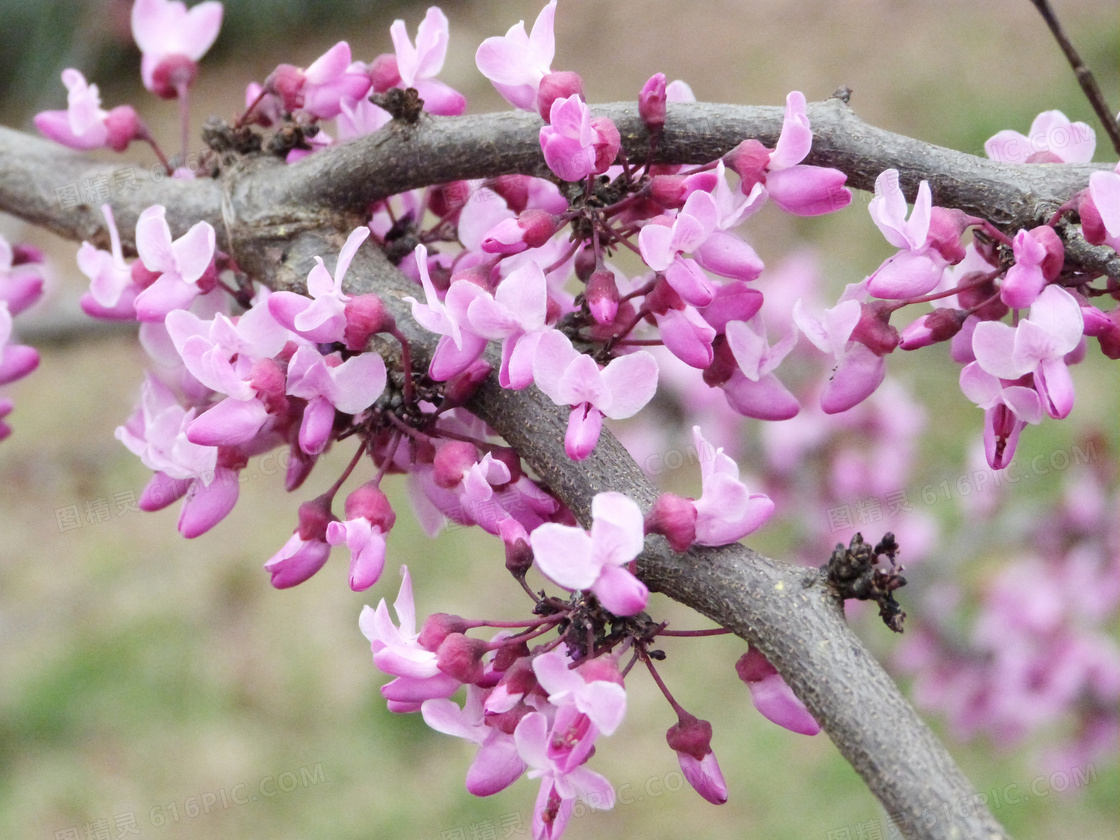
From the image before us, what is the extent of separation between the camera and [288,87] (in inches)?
39.5

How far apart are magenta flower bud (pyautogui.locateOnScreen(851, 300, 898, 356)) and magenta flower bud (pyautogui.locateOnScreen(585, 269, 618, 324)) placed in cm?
19

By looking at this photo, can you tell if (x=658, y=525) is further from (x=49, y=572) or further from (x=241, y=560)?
(x=49, y=572)

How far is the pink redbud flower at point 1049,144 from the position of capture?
0.88 meters

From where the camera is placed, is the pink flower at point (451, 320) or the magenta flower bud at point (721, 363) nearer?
the pink flower at point (451, 320)

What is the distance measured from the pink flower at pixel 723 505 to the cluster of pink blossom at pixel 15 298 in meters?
0.69

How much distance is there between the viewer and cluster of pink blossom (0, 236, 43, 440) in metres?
1.01

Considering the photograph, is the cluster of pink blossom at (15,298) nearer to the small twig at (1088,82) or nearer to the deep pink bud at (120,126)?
the deep pink bud at (120,126)

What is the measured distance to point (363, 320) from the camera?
79 centimetres

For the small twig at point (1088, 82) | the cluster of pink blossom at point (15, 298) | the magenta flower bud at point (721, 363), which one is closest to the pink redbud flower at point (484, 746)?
the magenta flower bud at point (721, 363)

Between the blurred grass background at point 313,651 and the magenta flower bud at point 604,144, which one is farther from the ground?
the magenta flower bud at point 604,144

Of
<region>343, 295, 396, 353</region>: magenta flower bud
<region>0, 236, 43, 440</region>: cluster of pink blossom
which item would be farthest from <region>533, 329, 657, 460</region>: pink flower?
<region>0, 236, 43, 440</region>: cluster of pink blossom

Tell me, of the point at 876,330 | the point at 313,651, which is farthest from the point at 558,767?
the point at 313,651

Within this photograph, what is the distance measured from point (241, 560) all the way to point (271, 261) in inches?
116

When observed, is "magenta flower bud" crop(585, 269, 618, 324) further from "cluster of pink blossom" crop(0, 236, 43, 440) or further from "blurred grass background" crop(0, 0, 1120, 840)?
"blurred grass background" crop(0, 0, 1120, 840)
